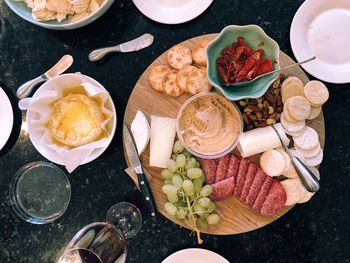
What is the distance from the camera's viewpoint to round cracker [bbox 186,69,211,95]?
131cm

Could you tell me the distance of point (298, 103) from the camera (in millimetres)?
1301

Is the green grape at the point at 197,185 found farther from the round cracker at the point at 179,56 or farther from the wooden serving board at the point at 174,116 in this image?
the round cracker at the point at 179,56

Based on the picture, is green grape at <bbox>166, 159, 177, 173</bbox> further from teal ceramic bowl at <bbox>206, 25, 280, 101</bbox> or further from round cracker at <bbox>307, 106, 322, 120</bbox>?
round cracker at <bbox>307, 106, 322, 120</bbox>

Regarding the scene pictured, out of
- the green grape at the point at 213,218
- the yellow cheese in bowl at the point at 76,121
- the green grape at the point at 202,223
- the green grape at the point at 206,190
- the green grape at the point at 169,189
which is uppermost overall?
the yellow cheese in bowl at the point at 76,121

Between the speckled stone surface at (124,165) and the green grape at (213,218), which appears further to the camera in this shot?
the speckled stone surface at (124,165)

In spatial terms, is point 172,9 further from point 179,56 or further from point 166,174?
point 166,174

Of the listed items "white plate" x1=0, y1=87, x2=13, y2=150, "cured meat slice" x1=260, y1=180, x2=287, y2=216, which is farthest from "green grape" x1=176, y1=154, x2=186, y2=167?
"white plate" x1=0, y1=87, x2=13, y2=150

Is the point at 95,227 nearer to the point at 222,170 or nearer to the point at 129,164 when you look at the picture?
the point at 129,164

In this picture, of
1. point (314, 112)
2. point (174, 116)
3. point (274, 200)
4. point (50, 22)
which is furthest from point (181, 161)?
point (50, 22)

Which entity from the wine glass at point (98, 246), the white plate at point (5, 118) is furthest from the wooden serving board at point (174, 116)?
the white plate at point (5, 118)

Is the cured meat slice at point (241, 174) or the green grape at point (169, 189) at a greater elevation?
the green grape at point (169, 189)

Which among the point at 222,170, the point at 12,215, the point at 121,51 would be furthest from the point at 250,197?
the point at 12,215

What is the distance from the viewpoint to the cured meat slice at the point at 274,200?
1318mm

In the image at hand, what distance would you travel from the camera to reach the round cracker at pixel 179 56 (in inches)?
52.9
